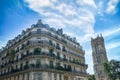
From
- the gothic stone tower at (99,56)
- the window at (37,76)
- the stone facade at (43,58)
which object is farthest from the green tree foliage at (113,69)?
the window at (37,76)

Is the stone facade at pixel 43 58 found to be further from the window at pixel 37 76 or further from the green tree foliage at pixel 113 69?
the green tree foliage at pixel 113 69

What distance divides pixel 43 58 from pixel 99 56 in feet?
163

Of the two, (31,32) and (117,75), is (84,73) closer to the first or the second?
(117,75)

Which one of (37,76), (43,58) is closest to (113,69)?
(43,58)

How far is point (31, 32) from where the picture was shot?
120 feet

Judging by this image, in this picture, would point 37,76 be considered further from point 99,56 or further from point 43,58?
point 99,56

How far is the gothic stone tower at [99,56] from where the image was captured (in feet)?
244

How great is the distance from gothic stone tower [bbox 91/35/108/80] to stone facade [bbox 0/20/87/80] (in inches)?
1208

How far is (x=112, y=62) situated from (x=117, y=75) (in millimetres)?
4773

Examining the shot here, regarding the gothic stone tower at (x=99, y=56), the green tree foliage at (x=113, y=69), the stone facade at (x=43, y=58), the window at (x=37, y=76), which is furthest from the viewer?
the gothic stone tower at (x=99, y=56)

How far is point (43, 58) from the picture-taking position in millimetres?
33375

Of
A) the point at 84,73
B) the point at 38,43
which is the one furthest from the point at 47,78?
the point at 84,73

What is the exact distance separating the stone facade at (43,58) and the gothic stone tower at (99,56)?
30.7 meters

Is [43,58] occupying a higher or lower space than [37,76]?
higher
